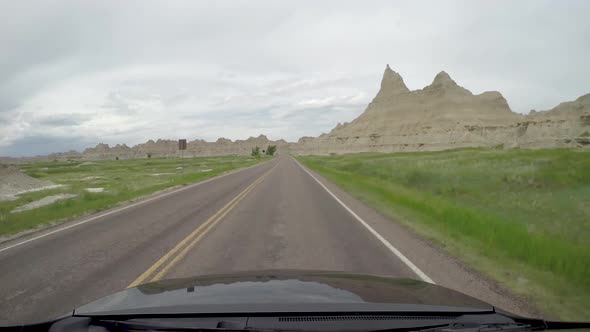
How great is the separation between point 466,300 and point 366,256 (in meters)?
3.79

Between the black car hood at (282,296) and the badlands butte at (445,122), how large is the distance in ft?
253

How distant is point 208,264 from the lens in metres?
6.88

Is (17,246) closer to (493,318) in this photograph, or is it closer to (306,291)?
(306,291)

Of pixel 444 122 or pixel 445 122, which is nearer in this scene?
pixel 445 122

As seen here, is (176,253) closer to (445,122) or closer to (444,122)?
(445,122)

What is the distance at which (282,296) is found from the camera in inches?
139

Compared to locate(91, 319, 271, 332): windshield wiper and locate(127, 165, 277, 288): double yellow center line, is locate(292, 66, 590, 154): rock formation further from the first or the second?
locate(91, 319, 271, 332): windshield wiper

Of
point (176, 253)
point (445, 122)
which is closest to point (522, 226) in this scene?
point (176, 253)

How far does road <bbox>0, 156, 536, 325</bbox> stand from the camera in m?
5.86

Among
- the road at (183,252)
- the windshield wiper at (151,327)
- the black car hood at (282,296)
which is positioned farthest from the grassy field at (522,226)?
the windshield wiper at (151,327)

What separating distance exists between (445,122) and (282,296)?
5191 inches

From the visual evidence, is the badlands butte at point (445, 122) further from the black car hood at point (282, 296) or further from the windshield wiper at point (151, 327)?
the windshield wiper at point (151, 327)

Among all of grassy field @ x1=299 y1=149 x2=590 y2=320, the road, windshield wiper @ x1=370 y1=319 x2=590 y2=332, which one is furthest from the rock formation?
windshield wiper @ x1=370 y1=319 x2=590 y2=332

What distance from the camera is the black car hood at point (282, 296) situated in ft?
10.5
